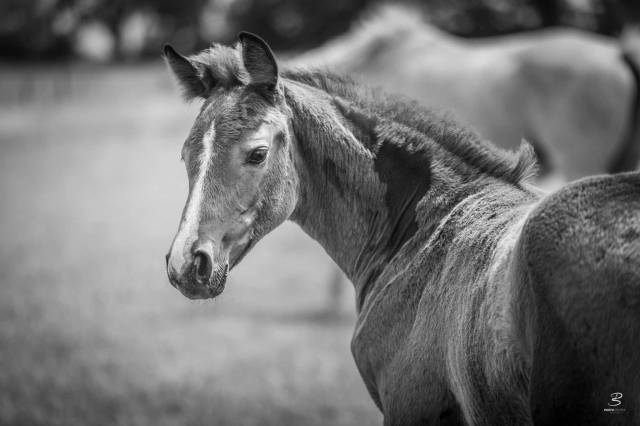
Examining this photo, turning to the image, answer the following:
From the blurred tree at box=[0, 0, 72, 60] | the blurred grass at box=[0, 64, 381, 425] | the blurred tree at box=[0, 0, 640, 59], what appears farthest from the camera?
the blurred tree at box=[0, 0, 72, 60]

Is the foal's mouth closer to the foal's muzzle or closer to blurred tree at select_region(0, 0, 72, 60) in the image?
the foal's muzzle

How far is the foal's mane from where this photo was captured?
2768 millimetres

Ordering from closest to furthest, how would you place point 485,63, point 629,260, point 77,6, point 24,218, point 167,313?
Answer: point 629,260, point 485,63, point 167,313, point 24,218, point 77,6

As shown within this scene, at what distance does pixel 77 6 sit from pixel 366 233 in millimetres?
14602

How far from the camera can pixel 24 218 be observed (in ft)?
43.1

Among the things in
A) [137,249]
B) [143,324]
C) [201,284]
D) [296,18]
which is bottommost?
[137,249]

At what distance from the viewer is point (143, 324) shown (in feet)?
24.3

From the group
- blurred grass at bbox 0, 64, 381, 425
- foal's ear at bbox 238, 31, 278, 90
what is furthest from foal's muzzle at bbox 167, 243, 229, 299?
foal's ear at bbox 238, 31, 278, 90

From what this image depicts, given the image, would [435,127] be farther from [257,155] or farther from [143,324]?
[143,324]

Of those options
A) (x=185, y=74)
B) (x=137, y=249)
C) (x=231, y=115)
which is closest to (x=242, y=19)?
(x=137, y=249)

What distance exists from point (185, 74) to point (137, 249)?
8522 millimetres

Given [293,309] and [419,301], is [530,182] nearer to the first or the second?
[419,301]

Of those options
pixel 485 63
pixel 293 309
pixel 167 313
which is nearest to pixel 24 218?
pixel 167 313

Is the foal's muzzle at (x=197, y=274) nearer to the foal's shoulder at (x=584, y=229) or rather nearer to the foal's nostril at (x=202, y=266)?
the foal's nostril at (x=202, y=266)
